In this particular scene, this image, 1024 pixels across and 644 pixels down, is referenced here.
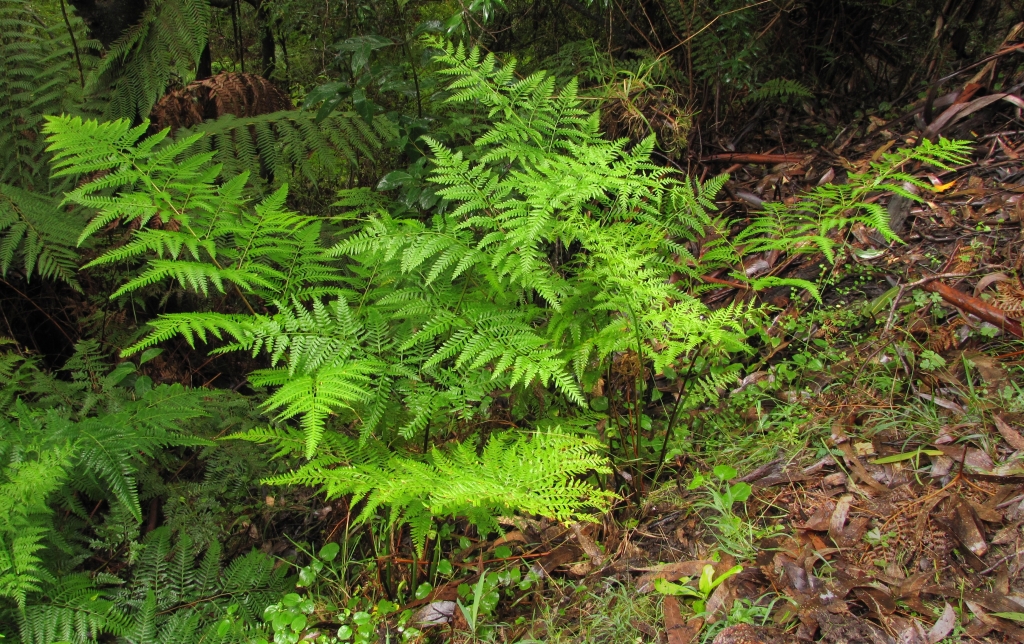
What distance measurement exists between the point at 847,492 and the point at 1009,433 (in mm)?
485

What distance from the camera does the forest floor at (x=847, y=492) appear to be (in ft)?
5.08

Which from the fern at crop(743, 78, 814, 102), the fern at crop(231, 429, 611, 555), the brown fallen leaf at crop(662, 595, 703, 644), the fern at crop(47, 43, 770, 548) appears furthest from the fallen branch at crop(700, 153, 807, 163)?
the brown fallen leaf at crop(662, 595, 703, 644)

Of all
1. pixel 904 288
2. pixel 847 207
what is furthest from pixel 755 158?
pixel 847 207

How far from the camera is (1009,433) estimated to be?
5.93 feet

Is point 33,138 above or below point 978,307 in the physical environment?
above

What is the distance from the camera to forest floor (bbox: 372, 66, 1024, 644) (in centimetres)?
155

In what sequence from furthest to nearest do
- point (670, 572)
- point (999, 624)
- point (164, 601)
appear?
1. point (164, 601)
2. point (670, 572)
3. point (999, 624)

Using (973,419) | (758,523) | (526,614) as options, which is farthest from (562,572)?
(973,419)

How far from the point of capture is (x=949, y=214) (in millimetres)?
2613

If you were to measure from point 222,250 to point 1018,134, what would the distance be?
10.6 feet

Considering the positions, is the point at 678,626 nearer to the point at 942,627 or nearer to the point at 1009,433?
the point at 942,627

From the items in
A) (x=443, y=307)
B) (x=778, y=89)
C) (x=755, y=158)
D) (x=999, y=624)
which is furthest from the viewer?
(x=755, y=158)

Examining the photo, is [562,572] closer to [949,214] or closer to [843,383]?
[843,383]

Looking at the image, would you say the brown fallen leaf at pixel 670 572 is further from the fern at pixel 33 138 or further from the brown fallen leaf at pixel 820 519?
the fern at pixel 33 138
